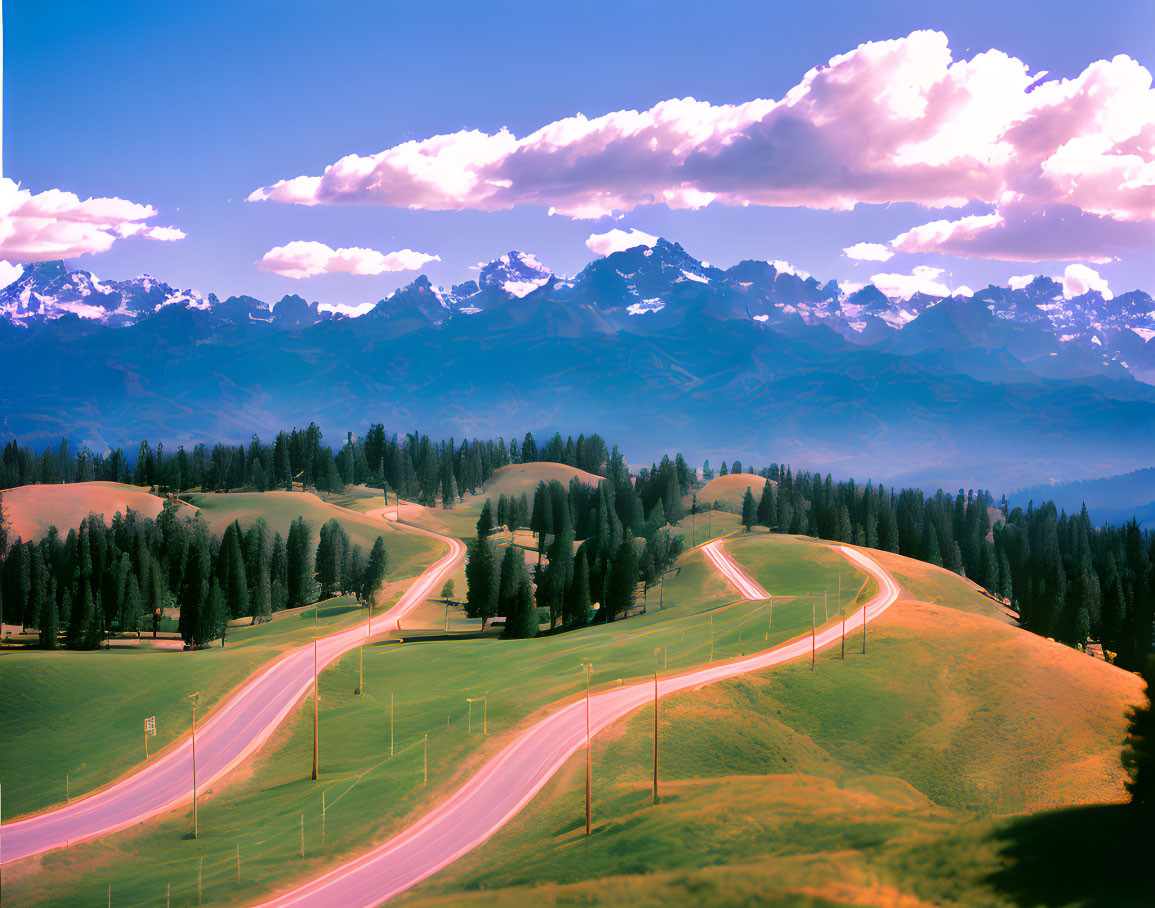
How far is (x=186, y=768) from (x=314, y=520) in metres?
123

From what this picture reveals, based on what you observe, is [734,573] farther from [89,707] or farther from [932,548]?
[89,707]

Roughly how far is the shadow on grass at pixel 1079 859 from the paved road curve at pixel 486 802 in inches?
1176

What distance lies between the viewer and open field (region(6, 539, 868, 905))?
46.9m

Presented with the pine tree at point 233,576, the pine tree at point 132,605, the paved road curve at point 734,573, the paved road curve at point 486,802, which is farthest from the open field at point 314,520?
the paved road curve at point 486,802

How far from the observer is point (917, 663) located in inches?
3275

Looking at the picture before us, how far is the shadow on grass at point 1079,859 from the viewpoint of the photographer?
3108 cm

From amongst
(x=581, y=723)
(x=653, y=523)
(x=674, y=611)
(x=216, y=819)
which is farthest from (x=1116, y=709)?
(x=653, y=523)

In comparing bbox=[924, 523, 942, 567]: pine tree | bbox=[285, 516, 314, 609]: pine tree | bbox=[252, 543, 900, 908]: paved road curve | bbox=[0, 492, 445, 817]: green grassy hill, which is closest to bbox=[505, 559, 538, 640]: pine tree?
bbox=[0, 492, 445, 817]: green grassy hill

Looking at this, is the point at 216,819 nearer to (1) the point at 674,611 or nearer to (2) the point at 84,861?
(2) the point at 84,861

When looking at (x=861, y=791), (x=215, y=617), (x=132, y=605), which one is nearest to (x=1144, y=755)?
(x=861, y=791)

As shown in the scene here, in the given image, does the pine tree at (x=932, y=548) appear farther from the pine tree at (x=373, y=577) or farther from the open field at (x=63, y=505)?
the open field at (x=63, y=505)

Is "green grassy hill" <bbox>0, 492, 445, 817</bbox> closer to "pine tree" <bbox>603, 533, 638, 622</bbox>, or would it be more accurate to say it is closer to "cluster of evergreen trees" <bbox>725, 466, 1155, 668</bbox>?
"pine tree" <bbox>603, 533, 638, 622</bbox>

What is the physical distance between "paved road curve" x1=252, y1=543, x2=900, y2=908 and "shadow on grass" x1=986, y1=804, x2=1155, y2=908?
2986cm

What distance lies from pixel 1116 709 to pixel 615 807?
51.8m
